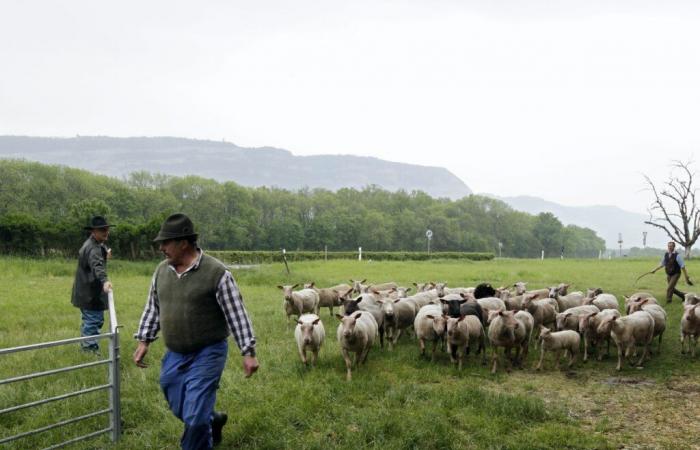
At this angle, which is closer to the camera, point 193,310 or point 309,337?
point 193,310

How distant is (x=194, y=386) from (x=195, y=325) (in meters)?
0.62

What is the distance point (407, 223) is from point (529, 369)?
98.0 m

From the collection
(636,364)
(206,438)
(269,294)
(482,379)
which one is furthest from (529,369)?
(269,294)

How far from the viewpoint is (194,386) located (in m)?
5.24

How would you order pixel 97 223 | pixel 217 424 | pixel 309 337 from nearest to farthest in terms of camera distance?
pixel 217 424 → pixel 97 223 → pixel 309 337

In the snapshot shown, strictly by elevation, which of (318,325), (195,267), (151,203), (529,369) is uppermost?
(151,203)

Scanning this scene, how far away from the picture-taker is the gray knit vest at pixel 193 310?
5316mm

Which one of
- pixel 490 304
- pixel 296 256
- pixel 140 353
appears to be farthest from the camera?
pixel 296 256

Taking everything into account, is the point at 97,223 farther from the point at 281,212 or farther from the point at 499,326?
the point at 281,212

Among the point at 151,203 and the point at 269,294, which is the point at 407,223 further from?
the point at 269,294

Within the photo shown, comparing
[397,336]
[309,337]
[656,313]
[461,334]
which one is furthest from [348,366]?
[656,313]

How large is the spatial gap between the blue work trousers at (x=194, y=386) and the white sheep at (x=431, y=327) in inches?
251

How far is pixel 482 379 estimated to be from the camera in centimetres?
987

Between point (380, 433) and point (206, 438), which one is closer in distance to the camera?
point (206, 438)
